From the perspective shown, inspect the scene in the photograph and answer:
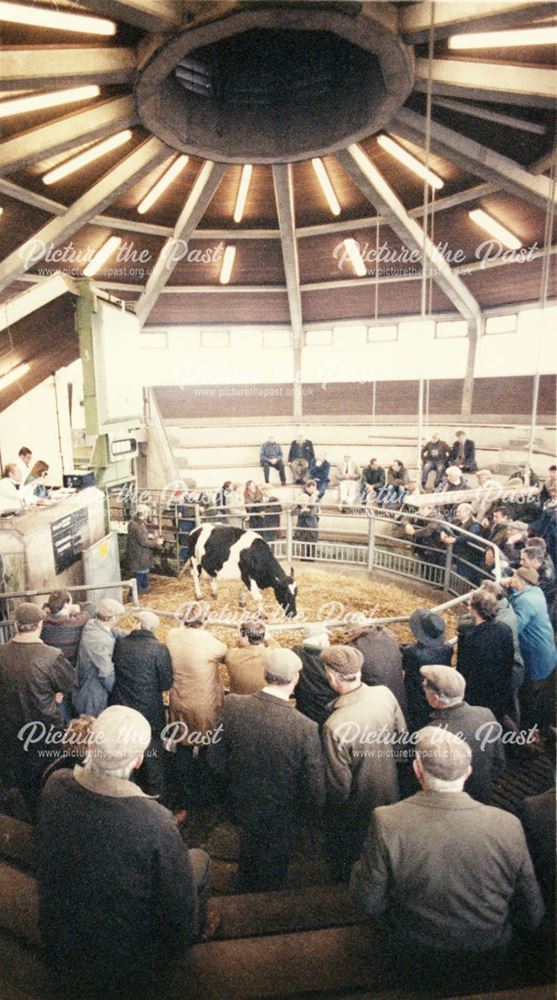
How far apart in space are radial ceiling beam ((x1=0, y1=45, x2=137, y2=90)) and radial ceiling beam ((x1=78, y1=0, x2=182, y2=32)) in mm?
918

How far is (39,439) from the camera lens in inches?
575

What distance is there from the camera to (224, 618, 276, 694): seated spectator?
3.95m

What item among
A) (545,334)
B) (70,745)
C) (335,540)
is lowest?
(335,540)

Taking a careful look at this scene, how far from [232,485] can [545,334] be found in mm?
8758

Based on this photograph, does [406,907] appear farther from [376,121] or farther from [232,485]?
[232,485]

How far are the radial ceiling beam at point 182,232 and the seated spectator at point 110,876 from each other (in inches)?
389

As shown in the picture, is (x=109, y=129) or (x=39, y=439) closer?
(x=109, y=129)

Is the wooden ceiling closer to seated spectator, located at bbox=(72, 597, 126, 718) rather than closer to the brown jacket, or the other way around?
seated spectator, located at bbox=(72, 597, 126, 718)

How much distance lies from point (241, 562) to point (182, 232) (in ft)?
26.4

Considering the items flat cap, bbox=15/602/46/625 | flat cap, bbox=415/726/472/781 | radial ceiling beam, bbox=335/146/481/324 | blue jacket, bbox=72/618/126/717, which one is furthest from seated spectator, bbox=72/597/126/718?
radial ceiling beam, bbox=335/146/481/324

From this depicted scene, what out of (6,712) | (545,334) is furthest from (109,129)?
(545,334)

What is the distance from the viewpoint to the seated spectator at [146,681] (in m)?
3.97

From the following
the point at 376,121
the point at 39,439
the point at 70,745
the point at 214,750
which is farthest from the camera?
the point at 39,439

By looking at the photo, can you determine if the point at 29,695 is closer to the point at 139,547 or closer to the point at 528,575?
the point at 528,575
